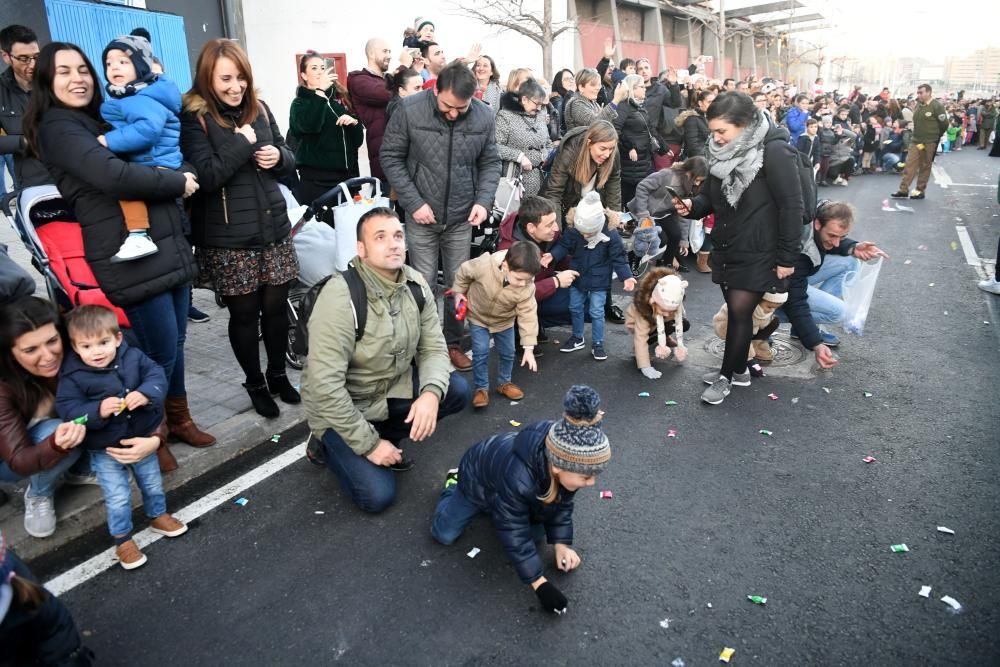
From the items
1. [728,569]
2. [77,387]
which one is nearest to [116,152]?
[77,387]

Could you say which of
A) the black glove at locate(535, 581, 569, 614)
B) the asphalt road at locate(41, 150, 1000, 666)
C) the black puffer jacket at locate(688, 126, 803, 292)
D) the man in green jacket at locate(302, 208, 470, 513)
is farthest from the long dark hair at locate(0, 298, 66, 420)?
the black puffer jacket at locate(688, 126, 803, 292)

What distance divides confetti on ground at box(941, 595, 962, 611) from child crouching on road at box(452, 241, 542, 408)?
268 centimetres

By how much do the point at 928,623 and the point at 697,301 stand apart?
15.6ft

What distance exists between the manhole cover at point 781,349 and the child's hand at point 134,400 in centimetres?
433

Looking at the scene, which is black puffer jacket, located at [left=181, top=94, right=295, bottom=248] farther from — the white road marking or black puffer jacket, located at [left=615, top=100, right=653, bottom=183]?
black puffer jacket, located at [left=615, top=100, right=653, bottom=183]

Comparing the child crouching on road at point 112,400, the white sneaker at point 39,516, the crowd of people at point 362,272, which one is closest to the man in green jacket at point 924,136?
the crowd of people at point 362,272

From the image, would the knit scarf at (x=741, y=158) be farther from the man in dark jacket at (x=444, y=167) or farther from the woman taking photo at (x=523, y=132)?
the woman taking photo at (x=523, y=132)

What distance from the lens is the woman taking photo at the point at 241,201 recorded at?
3885 millimetres

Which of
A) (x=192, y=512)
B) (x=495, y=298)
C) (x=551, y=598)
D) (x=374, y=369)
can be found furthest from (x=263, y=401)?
(x=551, y=598)

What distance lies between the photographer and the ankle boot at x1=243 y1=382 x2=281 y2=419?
444 centimetres

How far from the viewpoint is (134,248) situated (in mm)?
3480

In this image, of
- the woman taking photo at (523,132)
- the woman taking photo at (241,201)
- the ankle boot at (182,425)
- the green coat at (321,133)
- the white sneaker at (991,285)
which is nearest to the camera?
the woman taking photo at (241,201)

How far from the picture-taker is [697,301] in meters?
7.34

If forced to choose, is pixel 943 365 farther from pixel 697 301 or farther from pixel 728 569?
pixel 728 569
